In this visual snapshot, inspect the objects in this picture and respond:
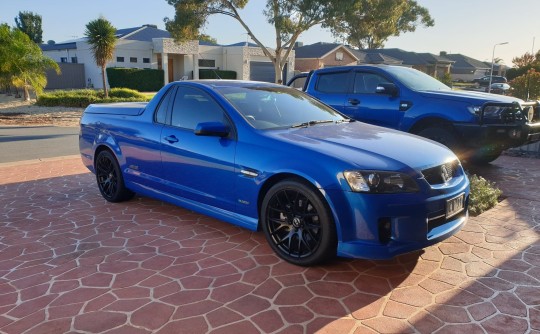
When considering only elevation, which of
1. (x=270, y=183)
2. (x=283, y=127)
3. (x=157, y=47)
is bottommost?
(x=270, y=183)

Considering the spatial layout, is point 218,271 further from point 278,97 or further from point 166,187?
point 278,97

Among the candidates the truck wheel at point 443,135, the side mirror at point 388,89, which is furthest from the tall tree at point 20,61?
the truck wheel at point 443,135

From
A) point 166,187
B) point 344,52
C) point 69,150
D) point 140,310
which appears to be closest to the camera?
point 140,310

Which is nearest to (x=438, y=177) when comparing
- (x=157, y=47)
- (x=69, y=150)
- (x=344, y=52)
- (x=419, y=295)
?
(x=419, y=295)

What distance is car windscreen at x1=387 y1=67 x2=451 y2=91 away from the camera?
23.6 feet

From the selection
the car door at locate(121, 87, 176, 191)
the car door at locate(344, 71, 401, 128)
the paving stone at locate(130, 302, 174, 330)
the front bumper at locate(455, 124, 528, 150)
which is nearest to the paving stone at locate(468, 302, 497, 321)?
the paving stone at locate(130, 302, 174, 330)

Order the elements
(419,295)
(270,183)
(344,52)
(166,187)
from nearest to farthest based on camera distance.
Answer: (419,295), (270,183), (166,187), (344,52)

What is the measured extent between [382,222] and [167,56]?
3617 centimetres

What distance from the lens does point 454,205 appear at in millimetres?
3557

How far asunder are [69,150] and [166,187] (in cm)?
685

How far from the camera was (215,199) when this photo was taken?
419 cm

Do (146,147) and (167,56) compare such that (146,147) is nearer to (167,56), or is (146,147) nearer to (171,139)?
(171,139)

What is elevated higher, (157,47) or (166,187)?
(157,47)

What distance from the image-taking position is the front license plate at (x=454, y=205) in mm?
3464
